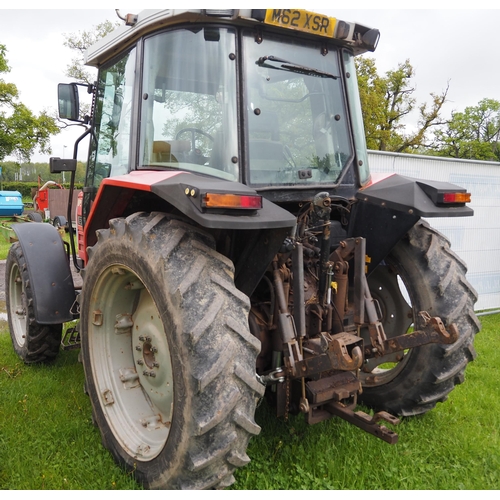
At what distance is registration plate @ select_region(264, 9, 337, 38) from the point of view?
2543mm

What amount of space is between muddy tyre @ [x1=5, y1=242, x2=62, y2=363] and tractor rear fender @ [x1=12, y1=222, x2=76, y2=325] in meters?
0.14

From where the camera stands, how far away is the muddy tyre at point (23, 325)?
3.85 meters

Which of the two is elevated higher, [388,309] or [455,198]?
[455,198]

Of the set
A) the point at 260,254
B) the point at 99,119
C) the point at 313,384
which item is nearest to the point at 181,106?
the point at 260,254

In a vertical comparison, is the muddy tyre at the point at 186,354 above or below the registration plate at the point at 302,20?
below

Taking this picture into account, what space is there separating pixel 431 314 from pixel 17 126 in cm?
2651

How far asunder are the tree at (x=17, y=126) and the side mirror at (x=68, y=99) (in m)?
24.1

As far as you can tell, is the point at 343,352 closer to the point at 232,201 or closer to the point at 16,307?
the point at 232,201

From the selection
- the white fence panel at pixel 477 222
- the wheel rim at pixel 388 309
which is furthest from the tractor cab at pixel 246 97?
the white fence panel at pixel 477 222

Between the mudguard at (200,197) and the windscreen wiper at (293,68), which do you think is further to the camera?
the windscreen wiper at (293,68)

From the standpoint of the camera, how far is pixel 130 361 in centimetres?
296

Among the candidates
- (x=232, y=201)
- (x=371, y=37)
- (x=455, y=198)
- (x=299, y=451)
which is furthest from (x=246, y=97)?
(x=299, y=451)

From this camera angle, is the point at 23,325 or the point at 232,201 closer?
the point at 232,201

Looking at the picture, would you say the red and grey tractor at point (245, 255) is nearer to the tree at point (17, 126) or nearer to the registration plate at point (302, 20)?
the registration plate at point (302, 20)
